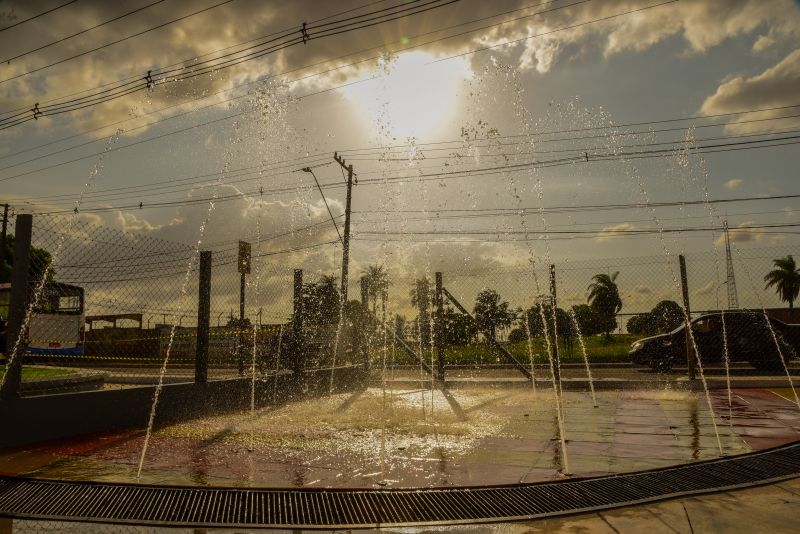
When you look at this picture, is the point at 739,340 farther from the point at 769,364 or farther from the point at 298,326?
the point at 298,326

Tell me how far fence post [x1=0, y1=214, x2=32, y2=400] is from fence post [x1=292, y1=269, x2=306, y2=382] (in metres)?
4.81

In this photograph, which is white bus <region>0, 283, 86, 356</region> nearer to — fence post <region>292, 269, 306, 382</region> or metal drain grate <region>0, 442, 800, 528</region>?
metal drain grate <region>0, 442, 800, 528</region>

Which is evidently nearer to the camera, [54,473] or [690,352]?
[54,473]

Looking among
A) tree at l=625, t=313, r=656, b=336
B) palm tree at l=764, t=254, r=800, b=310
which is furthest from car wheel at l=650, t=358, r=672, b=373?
palm tree at l=764, t=254, r=800, b=310

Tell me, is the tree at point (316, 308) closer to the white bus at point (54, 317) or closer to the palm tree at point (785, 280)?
the white bus at point (54, 317)

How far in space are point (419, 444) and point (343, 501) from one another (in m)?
2.02

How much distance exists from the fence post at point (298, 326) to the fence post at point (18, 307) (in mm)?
4806

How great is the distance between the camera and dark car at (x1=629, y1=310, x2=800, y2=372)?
45.5ft

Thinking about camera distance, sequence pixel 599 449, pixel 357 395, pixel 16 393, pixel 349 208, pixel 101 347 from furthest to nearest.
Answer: pixel 349 208
pixel 101 347
pixel 357 395
pixel 16 393
pixel 599 449

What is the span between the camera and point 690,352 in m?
10.5

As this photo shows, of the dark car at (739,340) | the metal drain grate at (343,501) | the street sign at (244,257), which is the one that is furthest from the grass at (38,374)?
the dark car at (739,340)

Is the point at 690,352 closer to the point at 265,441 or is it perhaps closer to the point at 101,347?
the point at 265,441

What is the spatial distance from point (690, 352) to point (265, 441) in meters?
8.59

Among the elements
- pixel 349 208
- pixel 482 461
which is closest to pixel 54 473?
pixel 482 461
